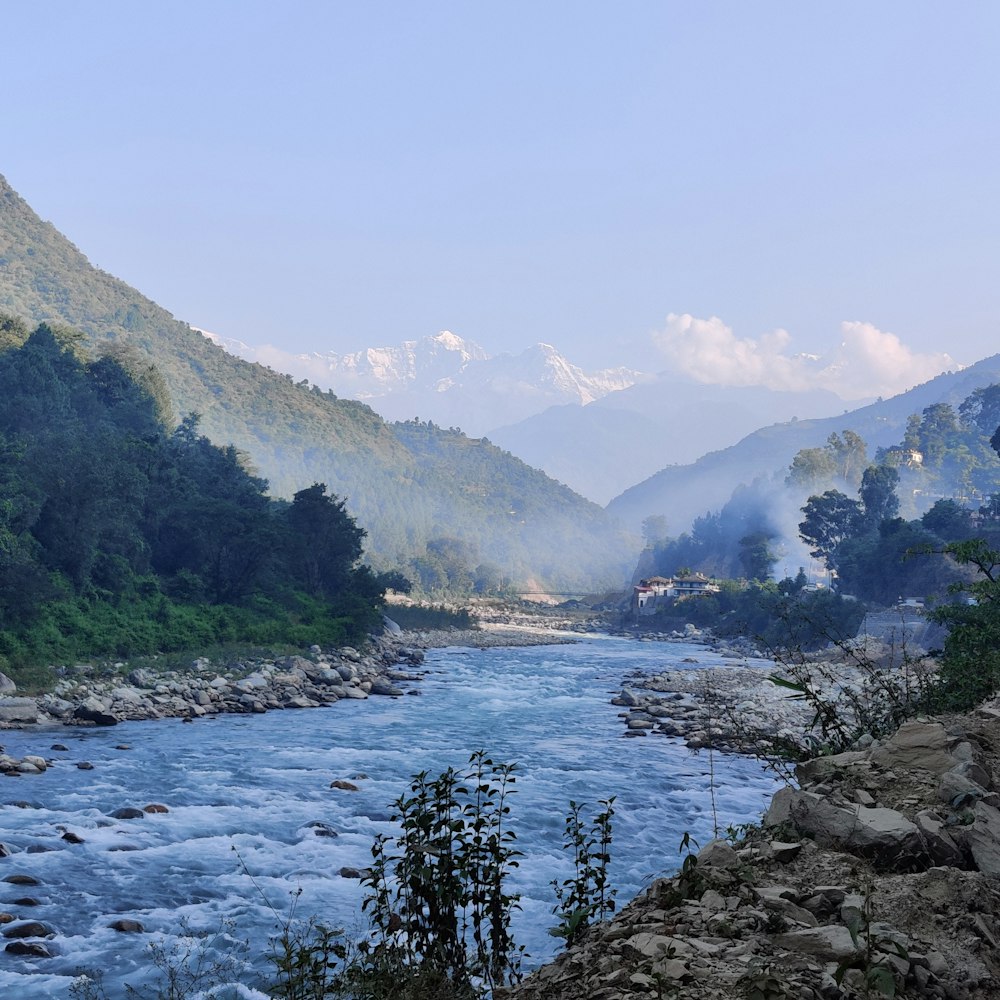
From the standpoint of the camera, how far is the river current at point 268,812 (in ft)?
37.5

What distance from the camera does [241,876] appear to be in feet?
44.1

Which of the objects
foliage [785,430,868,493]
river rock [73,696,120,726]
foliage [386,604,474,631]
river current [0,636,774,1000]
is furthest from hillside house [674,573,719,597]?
river rock [73,696,120,726]

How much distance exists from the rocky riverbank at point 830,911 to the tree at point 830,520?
7930 centimetres

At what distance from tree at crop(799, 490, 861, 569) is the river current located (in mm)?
57026

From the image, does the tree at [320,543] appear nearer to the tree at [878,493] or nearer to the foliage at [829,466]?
the tree at [878,493]

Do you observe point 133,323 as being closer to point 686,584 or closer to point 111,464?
point 686,584

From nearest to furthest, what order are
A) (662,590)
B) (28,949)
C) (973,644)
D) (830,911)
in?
(830,911)
(28,949)
(973,644)
(662,590)

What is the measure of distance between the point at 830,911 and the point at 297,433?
440 feet

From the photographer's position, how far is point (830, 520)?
8244cm

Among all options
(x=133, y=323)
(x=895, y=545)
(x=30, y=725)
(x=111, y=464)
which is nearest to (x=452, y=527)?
(x=133, y=323)

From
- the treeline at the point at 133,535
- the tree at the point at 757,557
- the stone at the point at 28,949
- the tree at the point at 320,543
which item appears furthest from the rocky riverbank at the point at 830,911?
the tree at the point at 757,557

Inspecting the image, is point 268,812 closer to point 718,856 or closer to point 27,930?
point 27,930

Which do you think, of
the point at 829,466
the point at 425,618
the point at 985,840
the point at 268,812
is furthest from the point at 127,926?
the point at 829,466

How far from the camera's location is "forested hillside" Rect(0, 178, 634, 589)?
115625 millimetres
